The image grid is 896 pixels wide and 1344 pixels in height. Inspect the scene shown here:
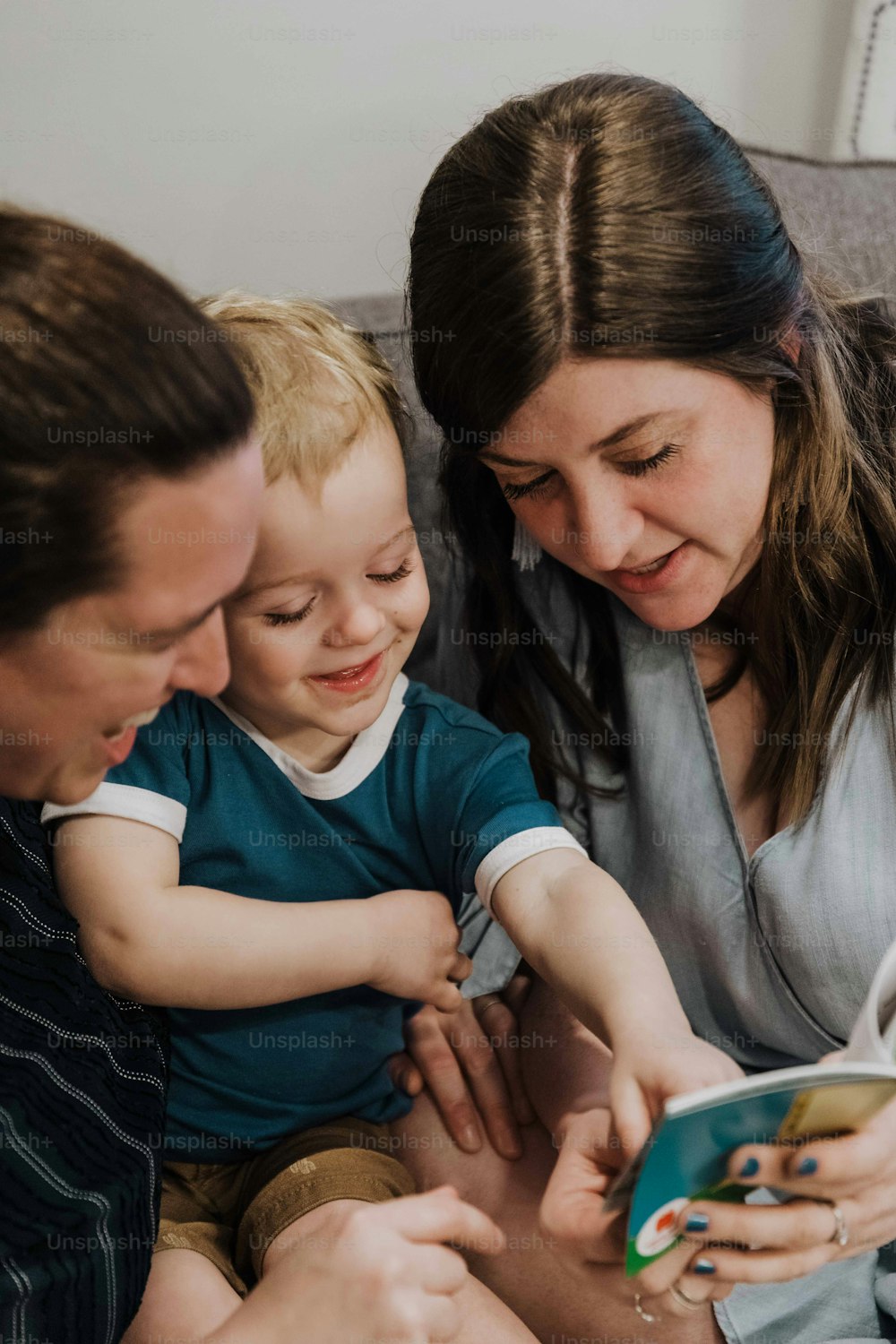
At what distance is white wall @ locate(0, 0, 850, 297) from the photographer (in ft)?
5.78

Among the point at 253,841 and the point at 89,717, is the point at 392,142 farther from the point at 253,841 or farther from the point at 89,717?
the point at 89,717

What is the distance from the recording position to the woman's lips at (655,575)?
1149 millimetres

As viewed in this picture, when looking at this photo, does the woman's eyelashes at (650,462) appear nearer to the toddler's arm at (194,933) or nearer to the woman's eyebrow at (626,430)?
the woman's eyebrow at (626,430)

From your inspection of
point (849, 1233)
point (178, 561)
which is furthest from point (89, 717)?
point (849, 1233)

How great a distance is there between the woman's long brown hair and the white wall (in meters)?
0.78

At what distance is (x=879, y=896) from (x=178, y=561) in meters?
0.76

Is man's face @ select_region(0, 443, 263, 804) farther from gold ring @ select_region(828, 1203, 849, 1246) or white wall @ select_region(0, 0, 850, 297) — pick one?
white wall @ select_region(0, 0, 850, 297)

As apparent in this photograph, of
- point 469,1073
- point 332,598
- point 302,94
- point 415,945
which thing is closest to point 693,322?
point 332,598

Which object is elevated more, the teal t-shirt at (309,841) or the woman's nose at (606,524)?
the woman's nose at (606,524)

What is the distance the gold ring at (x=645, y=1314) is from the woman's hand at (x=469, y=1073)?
0.68 ft

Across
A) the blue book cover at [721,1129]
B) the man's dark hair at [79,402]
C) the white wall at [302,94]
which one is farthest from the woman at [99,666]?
the white wall at [302,94]

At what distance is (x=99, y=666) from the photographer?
30.0 inches

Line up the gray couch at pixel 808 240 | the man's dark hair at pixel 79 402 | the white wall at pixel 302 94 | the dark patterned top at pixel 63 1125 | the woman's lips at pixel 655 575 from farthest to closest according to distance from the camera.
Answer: the white wall at pixel 302 94
the gray couch at pixel 808 240
the woman's lips at pixel 655 575
the dark patterned top at pixel 63 1125
the man's dark hair at pixel 79 402

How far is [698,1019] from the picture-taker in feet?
4.57
